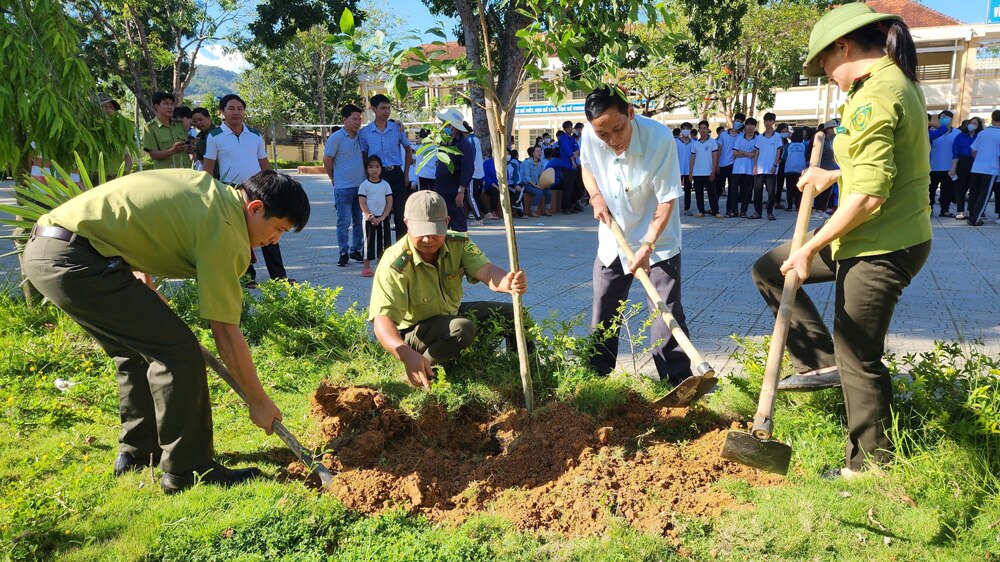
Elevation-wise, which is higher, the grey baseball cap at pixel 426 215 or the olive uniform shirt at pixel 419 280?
the grey baseball cap at pixel 426 215

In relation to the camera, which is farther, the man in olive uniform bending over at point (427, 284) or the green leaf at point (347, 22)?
the man in olive uniform bending over at point (427, 284)

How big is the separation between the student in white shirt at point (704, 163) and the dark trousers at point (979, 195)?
430 cm

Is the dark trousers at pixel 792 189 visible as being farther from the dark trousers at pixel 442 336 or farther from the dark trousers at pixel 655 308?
the dark trousers at pixel 442 336

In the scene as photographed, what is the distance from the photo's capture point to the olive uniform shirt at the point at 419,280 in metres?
3.83

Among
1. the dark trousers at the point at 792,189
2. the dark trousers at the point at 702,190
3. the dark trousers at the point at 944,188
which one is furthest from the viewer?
the dark trousers at the point at 792,189

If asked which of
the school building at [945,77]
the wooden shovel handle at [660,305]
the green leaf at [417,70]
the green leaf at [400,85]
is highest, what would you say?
the school building at [945,77]

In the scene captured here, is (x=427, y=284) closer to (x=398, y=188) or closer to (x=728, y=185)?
(x=398, y=188)

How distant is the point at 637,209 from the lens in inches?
157

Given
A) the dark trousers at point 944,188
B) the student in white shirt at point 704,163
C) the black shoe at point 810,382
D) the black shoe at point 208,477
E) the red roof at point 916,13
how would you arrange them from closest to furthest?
1. the black shoe at point 208,477
2. the black shoe at point 810,382
3. the dark trousers at point 944,188
4. the student in white shirt at point 704,163
5. the red roof at point 916,13

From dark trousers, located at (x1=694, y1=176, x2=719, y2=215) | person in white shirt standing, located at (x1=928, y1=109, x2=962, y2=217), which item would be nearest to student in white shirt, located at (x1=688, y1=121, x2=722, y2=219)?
dark trousers, located at (x1=694, y1=176, x2=719, y2=215)

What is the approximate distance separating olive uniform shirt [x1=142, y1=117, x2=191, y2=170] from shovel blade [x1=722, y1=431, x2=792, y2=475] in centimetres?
672

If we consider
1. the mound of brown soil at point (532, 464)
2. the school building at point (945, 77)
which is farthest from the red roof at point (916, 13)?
the mound of brown soil at point (532, 464)

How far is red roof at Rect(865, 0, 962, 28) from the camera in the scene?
3809 centimetres

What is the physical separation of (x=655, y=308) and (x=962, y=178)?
1244 centimetres
